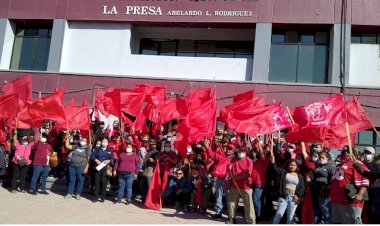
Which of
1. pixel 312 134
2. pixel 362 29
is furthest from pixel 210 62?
pixel 312 134

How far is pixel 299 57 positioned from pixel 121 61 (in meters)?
7.75

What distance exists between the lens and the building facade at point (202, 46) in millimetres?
17234

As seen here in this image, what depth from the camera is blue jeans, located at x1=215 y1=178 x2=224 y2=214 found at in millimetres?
10047

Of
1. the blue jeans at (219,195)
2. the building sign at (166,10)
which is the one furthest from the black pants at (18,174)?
the building sign at (166,10)

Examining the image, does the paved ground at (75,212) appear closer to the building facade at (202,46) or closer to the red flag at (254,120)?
the red flag at (254,120)

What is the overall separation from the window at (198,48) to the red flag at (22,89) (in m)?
7.72

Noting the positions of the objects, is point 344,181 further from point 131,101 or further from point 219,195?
point 131,101

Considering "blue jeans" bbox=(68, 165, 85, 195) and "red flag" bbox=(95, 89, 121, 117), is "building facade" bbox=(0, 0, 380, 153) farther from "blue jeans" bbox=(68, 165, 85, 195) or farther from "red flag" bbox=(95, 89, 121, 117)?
"blue jeans" bbox=(68, 165, 85, 195)

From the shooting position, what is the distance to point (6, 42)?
64.9ft

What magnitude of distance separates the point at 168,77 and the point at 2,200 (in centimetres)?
938

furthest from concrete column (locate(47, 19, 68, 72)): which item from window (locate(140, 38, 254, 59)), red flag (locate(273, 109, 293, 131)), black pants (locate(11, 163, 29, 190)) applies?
red flag (locate(273, 109, 293, 131))

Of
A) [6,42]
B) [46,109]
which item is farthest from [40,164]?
[6,42]

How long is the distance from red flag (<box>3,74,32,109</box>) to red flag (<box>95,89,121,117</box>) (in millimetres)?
2169

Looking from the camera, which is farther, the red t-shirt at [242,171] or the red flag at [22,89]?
the red flag at [22,89]
